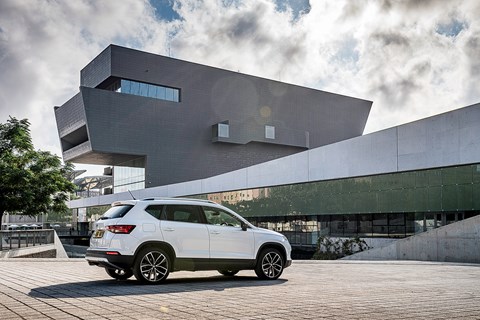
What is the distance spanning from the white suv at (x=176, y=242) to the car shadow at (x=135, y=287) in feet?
1.00

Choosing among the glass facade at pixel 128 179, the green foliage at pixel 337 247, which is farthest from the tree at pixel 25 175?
the glass facade at pixel 128 179

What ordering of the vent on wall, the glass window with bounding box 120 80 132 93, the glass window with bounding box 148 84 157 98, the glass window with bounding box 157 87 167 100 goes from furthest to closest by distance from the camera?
the vent on wall < the glass window with bounding box 157 87 167 100 < the glass window with bounding box 148 84 157 98 < the glass window with bounding box 120 80 132 93

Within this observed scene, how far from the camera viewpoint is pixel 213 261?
11438 millimetres

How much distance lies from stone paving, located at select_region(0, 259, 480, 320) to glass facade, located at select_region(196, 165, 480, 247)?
59.6 ft

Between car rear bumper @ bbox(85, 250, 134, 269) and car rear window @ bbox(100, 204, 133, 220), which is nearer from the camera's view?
car rear bumper @ bbox(85, 250, 134, 269)

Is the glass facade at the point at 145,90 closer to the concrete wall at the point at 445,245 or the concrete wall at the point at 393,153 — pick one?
the concrete wall at the point at 393,153

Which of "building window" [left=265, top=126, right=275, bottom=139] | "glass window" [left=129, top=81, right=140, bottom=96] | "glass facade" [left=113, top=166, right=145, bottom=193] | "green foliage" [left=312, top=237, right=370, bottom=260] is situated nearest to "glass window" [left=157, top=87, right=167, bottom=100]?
"glass window" [left=129, top=81, right=140, bottom=96]

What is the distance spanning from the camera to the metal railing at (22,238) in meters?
24.2

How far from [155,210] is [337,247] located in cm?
2443

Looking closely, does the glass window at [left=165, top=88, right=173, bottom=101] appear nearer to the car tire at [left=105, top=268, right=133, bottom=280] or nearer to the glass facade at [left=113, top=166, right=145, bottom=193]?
the glass facade at [left=113, top=166, right=145, bottom=193]

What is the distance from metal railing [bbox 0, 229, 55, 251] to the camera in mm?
24203

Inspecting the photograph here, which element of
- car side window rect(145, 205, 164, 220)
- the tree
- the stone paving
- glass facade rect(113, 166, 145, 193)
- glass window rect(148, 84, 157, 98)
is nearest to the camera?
the stone paving

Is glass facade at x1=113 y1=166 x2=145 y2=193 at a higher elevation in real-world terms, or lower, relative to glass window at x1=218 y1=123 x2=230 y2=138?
lower

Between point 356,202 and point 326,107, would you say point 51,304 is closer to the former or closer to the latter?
point 356,202
